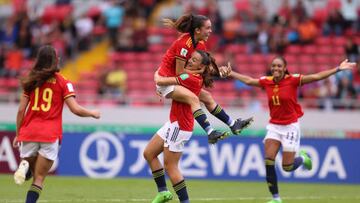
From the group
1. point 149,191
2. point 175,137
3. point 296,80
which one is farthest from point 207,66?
point 149,191

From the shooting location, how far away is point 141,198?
14422mm

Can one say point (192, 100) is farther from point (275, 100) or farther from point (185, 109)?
point (275, 100)

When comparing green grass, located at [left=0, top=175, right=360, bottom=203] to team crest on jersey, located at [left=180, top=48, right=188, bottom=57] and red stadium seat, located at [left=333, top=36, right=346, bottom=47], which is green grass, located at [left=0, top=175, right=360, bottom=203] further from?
red stadium seat, located at [left=333, top=36, right=346, bottom=47]

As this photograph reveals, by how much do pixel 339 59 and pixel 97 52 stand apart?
7.80 metres

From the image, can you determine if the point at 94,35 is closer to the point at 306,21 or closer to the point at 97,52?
the point at 97,52

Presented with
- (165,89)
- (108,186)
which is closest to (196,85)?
(165,89)

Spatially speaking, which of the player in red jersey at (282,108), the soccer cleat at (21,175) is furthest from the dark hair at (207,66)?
the soccer cleat at (21,175)

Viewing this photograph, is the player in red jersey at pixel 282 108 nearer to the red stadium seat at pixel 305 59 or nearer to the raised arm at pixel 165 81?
the raised arm at pixel 165 81

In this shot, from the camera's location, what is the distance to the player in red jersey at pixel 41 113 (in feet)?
35.5

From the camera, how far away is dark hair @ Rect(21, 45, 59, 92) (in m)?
10.8

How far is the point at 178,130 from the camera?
11.9 metres

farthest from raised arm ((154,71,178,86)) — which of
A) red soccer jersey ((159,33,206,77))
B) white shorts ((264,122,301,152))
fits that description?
white shorts ((264,122,301,152))

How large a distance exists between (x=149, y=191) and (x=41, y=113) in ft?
18.1

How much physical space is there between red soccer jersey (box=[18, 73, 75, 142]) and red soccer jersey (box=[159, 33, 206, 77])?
1.90 meters
